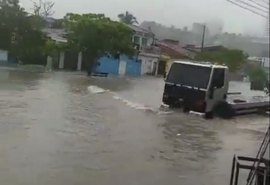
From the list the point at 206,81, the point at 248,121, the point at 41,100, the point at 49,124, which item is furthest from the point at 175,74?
the point at 49,124

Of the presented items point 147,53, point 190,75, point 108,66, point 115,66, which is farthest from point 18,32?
point 190,75

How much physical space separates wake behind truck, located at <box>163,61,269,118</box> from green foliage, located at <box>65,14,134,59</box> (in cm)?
2425

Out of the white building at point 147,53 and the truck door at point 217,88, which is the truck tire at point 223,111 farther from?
the white building at point 147,53

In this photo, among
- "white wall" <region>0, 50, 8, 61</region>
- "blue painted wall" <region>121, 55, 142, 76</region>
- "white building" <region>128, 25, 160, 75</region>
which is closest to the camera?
"white wall" <region>0, 50, 8, 61</region>

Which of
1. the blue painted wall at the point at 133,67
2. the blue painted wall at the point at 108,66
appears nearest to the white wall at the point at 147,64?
the blue painted wall at the point at 133,67

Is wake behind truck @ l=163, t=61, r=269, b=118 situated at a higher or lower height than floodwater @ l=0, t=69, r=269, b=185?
higher

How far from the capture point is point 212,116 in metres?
18.8

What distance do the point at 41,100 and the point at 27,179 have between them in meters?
11.7

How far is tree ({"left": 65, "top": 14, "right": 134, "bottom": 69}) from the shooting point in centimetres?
4256

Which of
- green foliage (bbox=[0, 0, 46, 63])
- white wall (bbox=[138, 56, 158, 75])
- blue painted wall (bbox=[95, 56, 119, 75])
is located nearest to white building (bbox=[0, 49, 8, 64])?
green foliage (bbox=[0, 0, 46, 63])

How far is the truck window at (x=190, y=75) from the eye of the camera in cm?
1819

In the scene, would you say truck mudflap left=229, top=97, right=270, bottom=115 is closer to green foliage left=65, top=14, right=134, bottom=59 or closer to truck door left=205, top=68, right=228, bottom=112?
truck door left=205, top=68, right=228, bottom=112

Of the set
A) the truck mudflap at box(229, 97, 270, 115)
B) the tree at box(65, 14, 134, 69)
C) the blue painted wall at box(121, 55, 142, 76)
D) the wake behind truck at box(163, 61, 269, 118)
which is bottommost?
the blue painted wall at box(121, 55, 142, 76)

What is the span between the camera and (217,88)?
1872 centimetres
